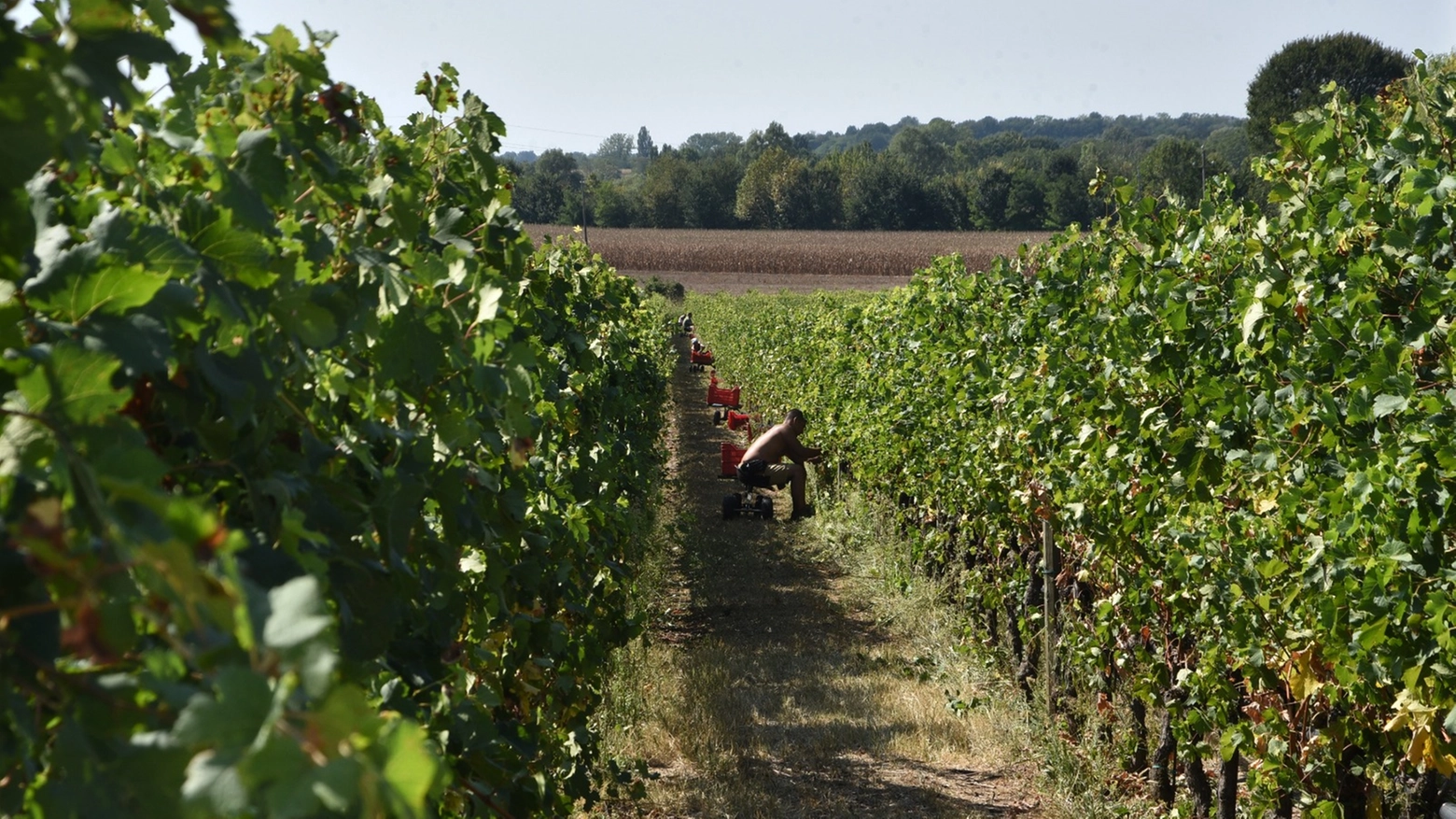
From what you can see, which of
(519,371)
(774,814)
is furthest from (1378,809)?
(519,371)

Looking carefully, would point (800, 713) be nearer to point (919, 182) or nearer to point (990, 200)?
point (990, 200)

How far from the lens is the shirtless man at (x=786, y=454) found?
449 inches

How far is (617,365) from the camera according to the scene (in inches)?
293

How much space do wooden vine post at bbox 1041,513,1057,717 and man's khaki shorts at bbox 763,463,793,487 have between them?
551 centimetres

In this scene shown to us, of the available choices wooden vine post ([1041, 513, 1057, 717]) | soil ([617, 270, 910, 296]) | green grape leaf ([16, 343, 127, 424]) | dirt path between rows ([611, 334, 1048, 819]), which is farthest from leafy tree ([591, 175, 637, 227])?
green grape leaf ([16, 343, 127, 424])

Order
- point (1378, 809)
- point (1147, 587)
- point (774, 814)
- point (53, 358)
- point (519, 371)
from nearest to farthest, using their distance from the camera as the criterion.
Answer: point (53, 358), point (519, 371), point (1378, 809), point (1147, 587), point (774, 814)

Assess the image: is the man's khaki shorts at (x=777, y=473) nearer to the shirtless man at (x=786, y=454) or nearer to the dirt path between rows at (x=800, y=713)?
the shirtless man at (x=786, y=454)

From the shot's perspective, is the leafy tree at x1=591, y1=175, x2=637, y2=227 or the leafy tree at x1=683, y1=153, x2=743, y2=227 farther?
the leafy tree at x1=683, y1=153, x2=743, y2=227

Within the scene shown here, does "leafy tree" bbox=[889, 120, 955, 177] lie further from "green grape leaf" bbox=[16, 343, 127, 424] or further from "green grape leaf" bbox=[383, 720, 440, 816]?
"green grape leaf" bbox=[383, 720, 440, 816]

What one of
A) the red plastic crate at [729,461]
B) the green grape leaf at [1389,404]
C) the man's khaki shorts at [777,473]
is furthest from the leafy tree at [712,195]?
the green grape leaf at [1389,404]

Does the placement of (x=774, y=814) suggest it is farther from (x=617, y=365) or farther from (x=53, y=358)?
(x=53, y=358)

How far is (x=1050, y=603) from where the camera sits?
604cm

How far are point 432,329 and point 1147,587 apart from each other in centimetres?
344

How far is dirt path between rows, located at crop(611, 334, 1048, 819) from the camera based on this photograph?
18.3ft
